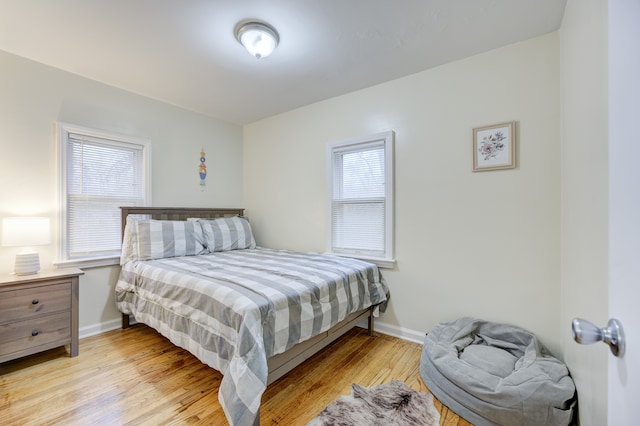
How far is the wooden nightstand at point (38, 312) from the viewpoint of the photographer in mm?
1950

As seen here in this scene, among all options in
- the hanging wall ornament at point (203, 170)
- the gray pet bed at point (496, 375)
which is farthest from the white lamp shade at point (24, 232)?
the gray pet bed at point (496, 375)

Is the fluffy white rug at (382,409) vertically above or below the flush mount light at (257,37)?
below

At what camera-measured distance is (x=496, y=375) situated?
1.62 metres

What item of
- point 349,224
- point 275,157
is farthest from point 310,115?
point 349,224

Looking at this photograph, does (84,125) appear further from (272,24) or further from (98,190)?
(272,24)

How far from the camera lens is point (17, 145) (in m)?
2.29

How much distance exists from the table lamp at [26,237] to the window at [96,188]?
0.93ft

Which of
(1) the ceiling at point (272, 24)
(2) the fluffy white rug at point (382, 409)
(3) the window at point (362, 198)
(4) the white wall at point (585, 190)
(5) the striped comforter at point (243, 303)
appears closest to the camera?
(4) the white wall at point (585, 190)

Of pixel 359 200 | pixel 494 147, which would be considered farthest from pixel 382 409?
pixel 494 147

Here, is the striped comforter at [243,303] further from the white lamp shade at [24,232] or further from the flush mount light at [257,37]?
the flush mount light at [257,37]

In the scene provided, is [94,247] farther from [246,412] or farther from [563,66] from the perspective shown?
[563,66]

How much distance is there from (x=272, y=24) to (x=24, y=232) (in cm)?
243

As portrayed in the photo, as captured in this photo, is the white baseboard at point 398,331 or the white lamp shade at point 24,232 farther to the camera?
the white baseboard at point 398,331

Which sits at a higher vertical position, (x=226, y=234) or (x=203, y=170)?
(x=203, y=170)
